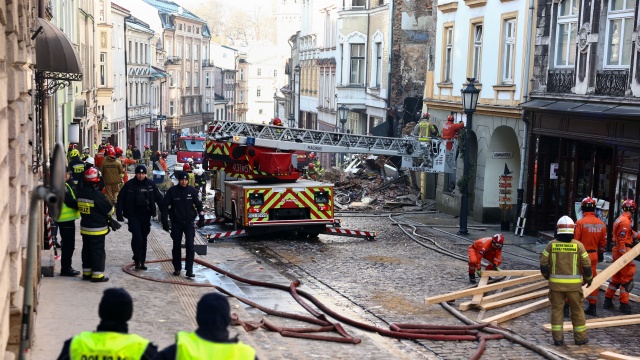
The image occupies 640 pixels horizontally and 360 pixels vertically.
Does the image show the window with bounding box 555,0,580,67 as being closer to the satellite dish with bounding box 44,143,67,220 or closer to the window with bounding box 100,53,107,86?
the satellite dish with bounding box 44,143,67,220

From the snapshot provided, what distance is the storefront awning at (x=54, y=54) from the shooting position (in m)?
16.9

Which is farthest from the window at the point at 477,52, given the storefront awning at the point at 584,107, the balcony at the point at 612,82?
the balcony at the point at 612,82

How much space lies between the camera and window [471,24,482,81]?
2584 centimetres

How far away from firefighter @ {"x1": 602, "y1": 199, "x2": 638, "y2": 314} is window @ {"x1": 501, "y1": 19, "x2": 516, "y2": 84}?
433 inches

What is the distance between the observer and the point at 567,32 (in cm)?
2095

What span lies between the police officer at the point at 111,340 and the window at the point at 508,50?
1970 cm

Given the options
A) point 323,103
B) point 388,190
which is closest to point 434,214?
point 388,190

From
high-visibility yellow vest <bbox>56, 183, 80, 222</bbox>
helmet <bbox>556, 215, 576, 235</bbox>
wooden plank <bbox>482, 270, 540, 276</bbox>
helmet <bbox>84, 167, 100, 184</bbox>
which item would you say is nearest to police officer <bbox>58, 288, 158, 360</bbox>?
helmet <bbox>556, 215, 576, 235</bbox>

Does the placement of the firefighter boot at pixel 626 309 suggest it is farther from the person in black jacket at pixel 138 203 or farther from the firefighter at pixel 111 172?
the firefighter at pixel 111 172

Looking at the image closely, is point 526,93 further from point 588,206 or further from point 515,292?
point 515,292

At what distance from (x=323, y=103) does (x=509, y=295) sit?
134 ft

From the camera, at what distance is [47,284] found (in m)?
11.9

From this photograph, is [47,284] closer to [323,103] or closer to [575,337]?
[575,337]

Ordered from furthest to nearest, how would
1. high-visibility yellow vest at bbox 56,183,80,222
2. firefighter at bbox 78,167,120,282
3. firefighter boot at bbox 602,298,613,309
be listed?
firefighter boot at bbox 602,298,613,309, high-visibility yellow vest at bbox 56,183,80,222, firefighter at bbox 78,167,120,282
